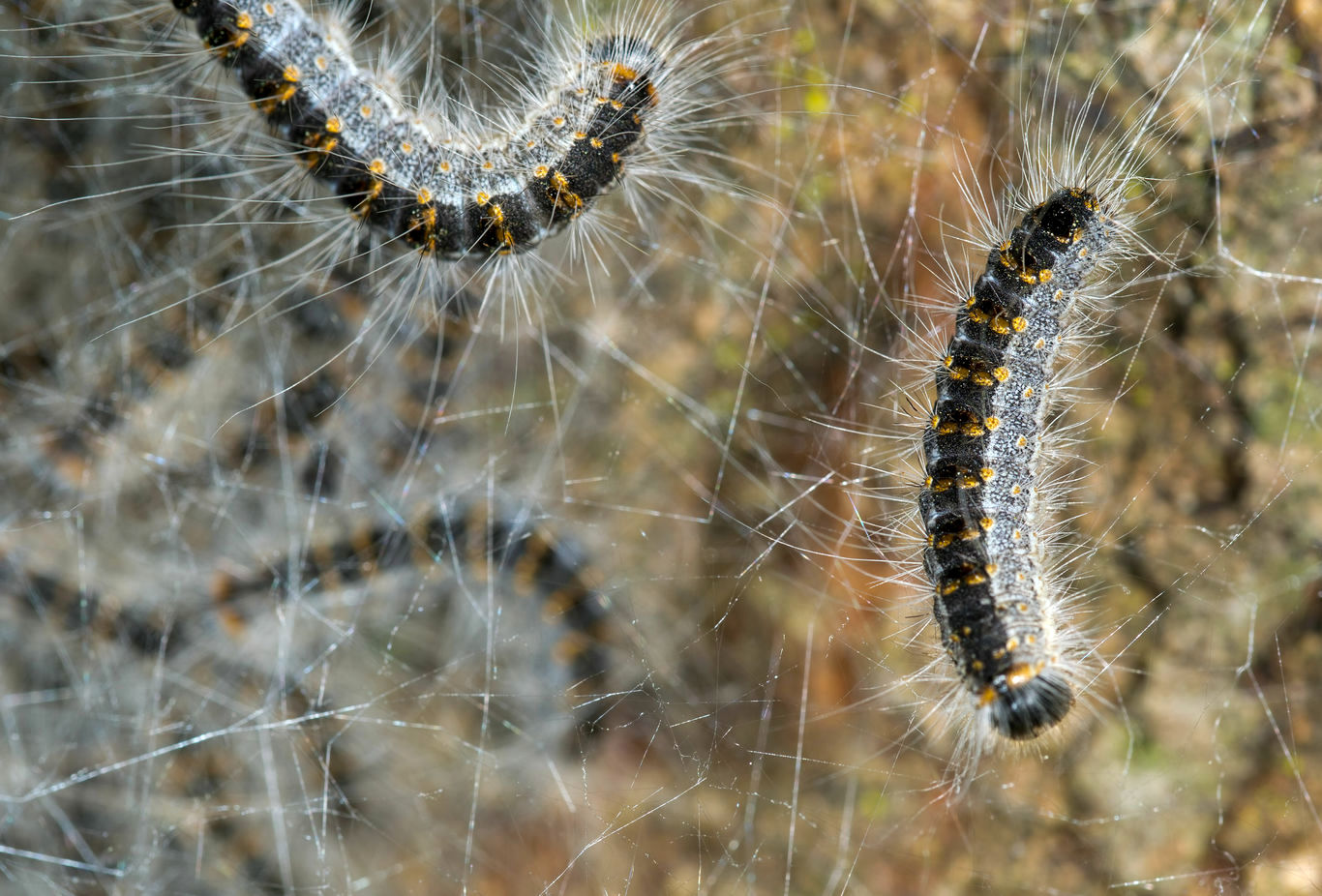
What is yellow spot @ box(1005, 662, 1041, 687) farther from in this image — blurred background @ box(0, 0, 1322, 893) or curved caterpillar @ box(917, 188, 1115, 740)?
blurred background @ box(0, 0, 1322, 893)

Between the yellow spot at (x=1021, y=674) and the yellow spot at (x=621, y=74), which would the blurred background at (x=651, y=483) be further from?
the yellow spot at (x=1021, y=674)

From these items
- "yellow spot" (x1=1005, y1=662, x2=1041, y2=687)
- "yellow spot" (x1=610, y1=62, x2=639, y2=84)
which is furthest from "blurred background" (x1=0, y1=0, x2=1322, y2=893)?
"yellow spot" (x1=1005, y1=662, x2=1041, y2=687)

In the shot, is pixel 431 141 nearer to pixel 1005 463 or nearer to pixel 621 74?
pixel 621 74

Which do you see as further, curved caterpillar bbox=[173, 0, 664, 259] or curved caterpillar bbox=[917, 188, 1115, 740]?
curved caterpillar bbox=[173, 0, 664, 259]

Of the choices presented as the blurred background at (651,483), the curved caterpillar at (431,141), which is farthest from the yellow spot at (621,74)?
the blurred background at (651,483)

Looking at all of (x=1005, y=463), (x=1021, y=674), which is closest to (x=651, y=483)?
(x=1005, y=463)

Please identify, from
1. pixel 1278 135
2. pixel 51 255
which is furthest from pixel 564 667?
pixel 1278 135
